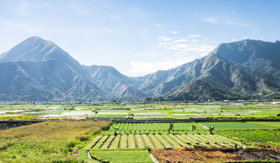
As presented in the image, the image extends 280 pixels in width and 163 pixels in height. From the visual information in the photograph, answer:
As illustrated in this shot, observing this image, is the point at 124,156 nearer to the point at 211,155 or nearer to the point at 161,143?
the point at 161,143

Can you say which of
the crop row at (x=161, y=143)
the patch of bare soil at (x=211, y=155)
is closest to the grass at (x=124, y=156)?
the patch of bare soil at (x=211, y=155)

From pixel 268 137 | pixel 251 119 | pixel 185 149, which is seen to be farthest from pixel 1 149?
pixel 251 119

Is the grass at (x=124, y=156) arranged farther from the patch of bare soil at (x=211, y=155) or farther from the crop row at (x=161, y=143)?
the crop row at (x=161, y=143)

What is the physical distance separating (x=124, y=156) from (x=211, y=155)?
53.4ft

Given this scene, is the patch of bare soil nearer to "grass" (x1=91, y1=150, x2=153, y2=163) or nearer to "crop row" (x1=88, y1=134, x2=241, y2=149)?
"grass" (x1=91, y1=150, x2=153, y2=163)

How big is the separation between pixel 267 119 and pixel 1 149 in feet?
308

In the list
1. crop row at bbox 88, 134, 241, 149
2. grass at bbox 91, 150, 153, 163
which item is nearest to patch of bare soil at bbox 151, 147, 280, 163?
grass at bbox 91, 150, 153, 163

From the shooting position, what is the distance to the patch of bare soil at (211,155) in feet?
122

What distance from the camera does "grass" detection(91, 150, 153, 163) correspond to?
119ft

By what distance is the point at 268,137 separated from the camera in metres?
55.4

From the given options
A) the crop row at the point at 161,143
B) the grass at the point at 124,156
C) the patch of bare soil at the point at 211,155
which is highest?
the grass at the point at 124,156

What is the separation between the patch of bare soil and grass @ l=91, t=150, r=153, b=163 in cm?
212

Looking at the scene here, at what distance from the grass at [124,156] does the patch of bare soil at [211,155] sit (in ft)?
6.96

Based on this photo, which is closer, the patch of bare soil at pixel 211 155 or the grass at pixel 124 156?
the grass at pixel 124 156
